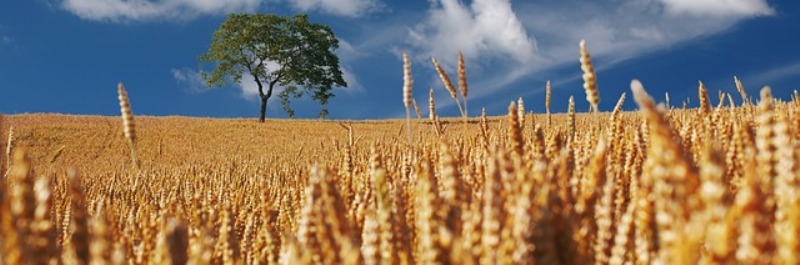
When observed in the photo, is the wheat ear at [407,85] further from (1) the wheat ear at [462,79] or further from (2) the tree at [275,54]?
(2) the tree at [275,54]

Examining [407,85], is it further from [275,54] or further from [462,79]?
[275,54]

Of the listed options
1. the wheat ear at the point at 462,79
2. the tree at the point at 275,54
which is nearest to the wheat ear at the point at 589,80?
the wheat ear at the point at 462,79

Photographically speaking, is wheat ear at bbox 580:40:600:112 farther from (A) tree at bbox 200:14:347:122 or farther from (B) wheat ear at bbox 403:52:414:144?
(A) tree at bbox 200:14:347:122

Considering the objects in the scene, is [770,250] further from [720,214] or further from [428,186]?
[428,186]

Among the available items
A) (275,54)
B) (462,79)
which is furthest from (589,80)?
(275,54)

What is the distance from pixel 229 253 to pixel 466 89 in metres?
1.52

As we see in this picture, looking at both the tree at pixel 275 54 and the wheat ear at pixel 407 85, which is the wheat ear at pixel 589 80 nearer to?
the wheat ear at pixel 407 85

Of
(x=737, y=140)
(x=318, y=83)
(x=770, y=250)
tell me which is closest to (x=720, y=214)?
(x=770, y=250)

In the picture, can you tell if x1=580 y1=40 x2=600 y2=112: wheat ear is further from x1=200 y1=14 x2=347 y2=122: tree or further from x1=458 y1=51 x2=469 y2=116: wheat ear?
x1=200 y1=14 x2=347 y2=122: tree

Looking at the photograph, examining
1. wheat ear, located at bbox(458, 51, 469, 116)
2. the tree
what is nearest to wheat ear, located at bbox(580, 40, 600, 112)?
wheat ear, located at bbox(458, 51, 469, 116)

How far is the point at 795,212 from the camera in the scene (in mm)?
720

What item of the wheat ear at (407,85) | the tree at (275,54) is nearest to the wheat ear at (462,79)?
the wheat ear at (407,85)

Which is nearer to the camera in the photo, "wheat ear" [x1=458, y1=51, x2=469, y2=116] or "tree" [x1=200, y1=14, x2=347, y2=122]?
"wheat ear" [x1=458, y1=51, x2=469, y2=116]

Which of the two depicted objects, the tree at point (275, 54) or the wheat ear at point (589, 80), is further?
the tree at point (275, 54)
